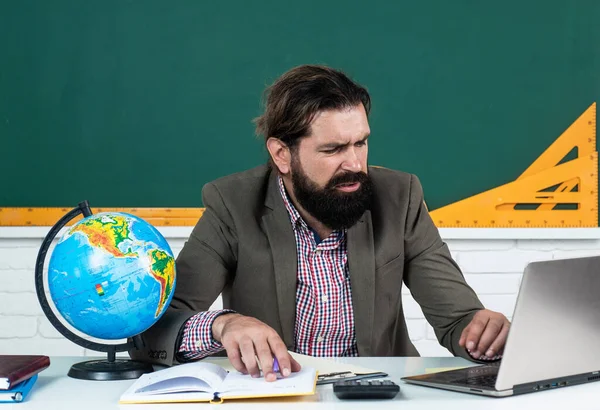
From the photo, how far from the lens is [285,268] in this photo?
200 centimetres

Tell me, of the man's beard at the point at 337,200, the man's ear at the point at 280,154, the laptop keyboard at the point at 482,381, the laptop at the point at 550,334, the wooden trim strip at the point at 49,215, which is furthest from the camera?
the wooden trim strip at the point at 49,215

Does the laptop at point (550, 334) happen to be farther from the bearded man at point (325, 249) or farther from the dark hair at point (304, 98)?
the dark hair at point (304, 98)

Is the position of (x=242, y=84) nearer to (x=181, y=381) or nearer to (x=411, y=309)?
(x=411, y=309)

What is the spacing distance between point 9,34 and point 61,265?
1.68 meters

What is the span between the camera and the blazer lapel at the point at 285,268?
1993 millimetres

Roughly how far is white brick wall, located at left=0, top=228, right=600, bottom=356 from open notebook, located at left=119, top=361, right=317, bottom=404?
1518mm

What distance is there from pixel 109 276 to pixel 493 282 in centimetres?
182

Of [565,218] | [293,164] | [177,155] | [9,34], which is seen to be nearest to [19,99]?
[9,34]

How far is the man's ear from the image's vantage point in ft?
7.11

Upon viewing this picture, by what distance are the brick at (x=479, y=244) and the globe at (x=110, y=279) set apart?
1590mm

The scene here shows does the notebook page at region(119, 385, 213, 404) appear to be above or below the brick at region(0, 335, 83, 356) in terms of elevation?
above

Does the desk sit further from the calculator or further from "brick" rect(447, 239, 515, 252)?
"brick" rect(447, 239, 515, 252)

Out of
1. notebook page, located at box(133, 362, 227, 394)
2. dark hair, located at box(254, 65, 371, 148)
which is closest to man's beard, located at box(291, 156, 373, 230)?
dark hair, located at box(254, 65, 371, 148)

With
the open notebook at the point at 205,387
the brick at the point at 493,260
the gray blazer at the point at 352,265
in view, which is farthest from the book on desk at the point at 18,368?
the brick at the point at 493,260
